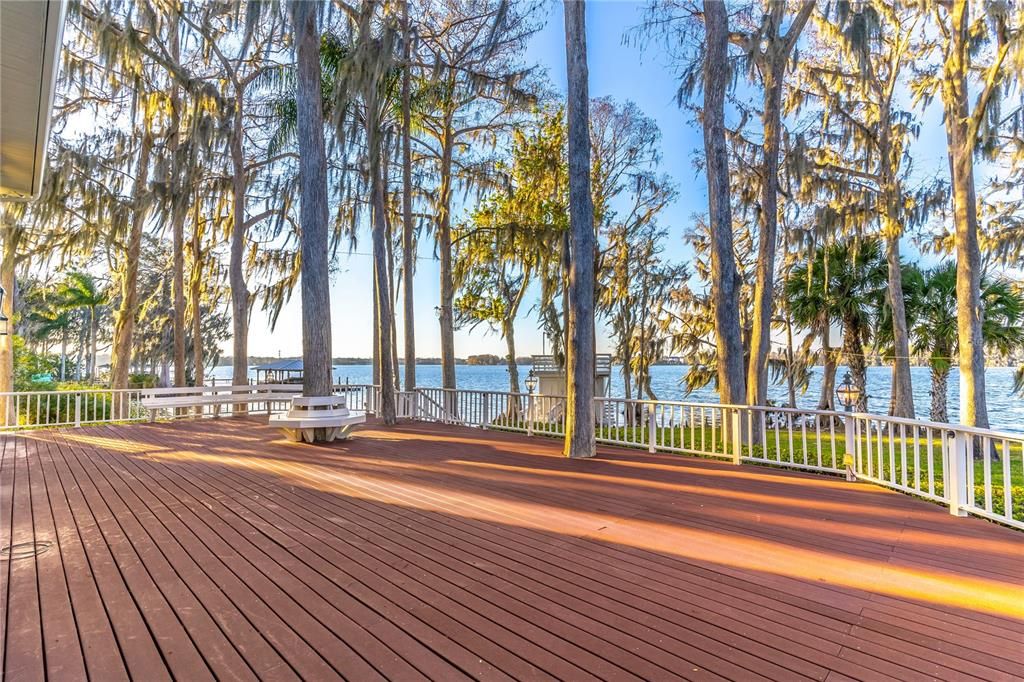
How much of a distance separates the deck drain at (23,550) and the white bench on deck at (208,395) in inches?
228

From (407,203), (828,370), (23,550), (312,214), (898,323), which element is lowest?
(23,550)

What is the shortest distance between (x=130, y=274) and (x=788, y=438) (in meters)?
12.1

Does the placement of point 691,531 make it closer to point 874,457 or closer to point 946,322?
point 874,457

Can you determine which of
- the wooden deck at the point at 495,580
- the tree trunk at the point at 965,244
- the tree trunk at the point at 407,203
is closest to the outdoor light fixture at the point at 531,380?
the tree trunk at the point at 407,203

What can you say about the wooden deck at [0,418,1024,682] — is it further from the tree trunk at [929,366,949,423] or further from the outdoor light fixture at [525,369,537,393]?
the outdoor light fixture at [525,369,537,393]

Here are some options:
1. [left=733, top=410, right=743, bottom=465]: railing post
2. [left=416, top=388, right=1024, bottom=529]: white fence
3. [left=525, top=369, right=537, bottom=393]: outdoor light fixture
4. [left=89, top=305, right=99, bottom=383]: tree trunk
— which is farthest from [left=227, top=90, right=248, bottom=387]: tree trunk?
[left=89, top=305, right=99, bottom=383]: tree trunk

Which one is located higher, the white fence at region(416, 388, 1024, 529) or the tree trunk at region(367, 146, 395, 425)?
the tree trunk at region(367, 146, 395, 425)

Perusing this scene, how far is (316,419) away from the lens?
647 cm

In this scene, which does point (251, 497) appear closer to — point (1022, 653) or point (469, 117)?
point (1022, 653)

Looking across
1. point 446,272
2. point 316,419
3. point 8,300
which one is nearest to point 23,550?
point 316,419

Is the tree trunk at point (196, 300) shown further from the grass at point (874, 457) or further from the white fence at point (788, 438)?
the grass at point (874, 457)

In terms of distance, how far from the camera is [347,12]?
26.0 ft

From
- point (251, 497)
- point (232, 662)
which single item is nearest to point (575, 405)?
point (251, 497)

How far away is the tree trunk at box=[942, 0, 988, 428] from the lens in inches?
270
